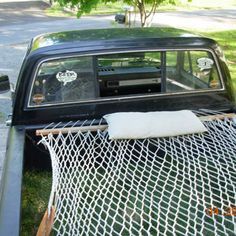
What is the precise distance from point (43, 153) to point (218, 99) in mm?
1687

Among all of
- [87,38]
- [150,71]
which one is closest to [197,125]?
[150,71]

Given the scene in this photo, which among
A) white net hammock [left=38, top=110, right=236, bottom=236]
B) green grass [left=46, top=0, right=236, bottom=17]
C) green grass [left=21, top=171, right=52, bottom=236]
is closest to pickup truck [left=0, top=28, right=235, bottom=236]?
green grass [left=21, top=171, right=52, bottom=236]

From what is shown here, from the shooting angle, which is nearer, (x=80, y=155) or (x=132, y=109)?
(x=80, y=155)

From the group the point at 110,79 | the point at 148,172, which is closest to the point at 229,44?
the point at 110,79

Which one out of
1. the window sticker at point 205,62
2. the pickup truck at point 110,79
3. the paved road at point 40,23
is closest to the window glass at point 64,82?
the pickup truck at point 110,79

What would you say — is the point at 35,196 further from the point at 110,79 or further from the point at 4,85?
the point at 110,79

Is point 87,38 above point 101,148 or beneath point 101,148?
above

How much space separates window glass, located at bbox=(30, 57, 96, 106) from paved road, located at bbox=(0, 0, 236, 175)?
4988 millimetres

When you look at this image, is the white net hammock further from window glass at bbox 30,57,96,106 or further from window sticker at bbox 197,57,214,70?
window sticker at bbox 197,57,214,70

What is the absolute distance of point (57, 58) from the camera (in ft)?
11.0

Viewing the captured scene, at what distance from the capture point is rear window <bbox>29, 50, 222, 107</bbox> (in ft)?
11.2

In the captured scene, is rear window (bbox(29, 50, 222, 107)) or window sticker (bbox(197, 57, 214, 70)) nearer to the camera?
rear window (bbox(29, 50, 222, 107))

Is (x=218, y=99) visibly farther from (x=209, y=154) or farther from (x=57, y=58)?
(x=57, y=58)

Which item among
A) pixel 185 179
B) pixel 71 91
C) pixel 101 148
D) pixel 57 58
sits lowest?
pixel 185 179
